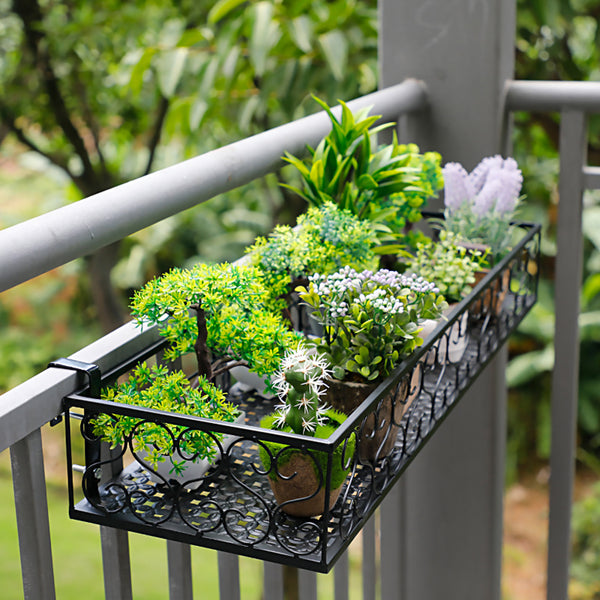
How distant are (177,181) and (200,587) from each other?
137 inches

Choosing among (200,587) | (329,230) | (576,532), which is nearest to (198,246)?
(200,587)

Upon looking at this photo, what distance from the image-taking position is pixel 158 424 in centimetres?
77

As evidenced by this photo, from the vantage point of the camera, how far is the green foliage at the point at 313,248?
0.99m

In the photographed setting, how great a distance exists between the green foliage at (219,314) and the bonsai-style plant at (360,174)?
0.91ft

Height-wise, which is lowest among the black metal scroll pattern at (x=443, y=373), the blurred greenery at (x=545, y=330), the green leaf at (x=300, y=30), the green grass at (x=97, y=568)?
the green grass at (x=97, y=568)

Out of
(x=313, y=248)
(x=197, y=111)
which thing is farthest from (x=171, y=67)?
(x=313, y=248)

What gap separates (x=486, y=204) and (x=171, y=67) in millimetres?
1486

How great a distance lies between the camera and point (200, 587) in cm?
403

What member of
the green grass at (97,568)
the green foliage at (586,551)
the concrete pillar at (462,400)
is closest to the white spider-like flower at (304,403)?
the concrete pillar at (462,400)

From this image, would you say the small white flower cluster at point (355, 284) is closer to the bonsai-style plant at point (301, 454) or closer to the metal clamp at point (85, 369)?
the bonsai-style plant at point (301, 454)

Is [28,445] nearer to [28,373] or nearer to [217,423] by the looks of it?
[217,423]

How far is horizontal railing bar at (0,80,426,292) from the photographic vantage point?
2.32 ft

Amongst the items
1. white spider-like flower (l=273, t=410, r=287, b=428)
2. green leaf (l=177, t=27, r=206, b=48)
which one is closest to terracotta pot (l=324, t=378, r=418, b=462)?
white spider-like flower (l=273, t=410, r=287, b=428)

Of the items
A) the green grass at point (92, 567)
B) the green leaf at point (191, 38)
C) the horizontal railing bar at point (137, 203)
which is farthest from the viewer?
the green grass at point (92, 567)
